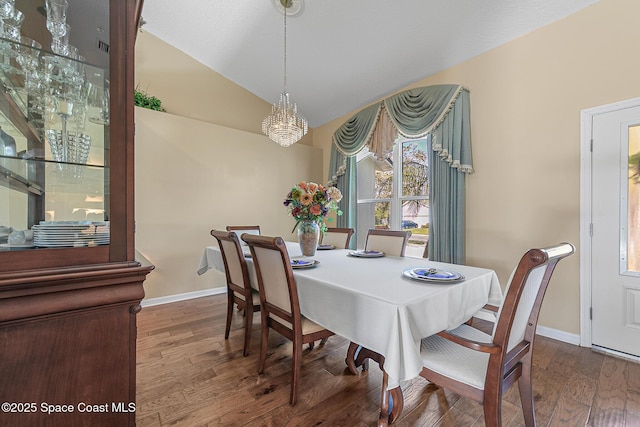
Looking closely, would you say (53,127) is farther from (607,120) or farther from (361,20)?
(607,120)

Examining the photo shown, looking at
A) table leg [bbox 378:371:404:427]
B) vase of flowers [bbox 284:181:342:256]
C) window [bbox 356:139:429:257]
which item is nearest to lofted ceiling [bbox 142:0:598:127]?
window [bbox 356:139:429:257]

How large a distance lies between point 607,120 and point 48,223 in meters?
3.44

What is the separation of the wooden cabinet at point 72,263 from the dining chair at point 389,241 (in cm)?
202

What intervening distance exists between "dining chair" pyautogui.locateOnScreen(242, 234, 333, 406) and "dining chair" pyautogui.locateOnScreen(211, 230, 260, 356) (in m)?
0.30

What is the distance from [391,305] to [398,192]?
2880 millimetres

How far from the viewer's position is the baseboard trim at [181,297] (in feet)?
10.7

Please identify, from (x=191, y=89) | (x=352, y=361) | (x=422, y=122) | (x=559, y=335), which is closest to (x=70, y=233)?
(x=352, y=361)

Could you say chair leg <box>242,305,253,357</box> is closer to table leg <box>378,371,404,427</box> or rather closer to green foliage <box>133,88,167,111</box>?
table leg <box>378,371,404,427</box>

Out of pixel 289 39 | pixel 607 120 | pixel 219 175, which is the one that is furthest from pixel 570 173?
pixel 219 175

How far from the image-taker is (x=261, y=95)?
4391mm

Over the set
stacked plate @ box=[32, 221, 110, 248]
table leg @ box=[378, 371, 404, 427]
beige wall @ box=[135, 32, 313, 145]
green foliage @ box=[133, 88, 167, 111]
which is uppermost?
beige wall @ box=[135, 32, 313, 145]

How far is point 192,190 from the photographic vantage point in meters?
3.62

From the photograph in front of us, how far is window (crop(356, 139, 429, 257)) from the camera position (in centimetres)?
353

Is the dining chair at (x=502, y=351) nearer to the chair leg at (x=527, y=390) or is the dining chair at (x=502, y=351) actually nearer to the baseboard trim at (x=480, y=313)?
the chair leg at (x=527, y=390)
